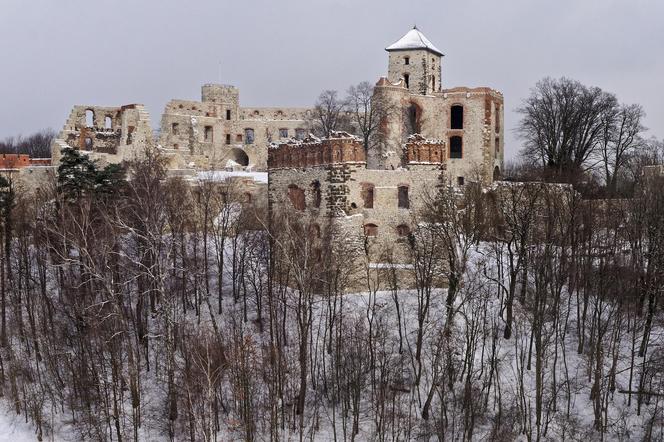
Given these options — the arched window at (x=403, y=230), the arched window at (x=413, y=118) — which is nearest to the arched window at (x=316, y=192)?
the arched window at (x=403, y=230)

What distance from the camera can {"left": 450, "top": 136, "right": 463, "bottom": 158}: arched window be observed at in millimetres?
47625

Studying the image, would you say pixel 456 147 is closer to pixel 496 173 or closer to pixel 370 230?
pixel 496 173

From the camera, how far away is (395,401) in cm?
2714

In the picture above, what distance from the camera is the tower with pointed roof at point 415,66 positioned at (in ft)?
163

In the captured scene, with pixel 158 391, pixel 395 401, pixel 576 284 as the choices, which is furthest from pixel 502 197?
pixel 158 391

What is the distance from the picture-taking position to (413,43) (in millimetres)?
50625

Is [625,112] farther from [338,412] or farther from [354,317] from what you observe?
[338,412]

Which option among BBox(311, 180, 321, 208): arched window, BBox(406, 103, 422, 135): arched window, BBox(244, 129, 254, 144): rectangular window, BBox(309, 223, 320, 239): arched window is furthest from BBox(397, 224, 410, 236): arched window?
BBox(244, 129, 254, 144): rectangular window

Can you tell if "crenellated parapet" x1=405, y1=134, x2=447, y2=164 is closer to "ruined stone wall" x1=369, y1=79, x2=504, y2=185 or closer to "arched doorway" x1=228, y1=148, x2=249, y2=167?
"ruined stone wall" x1=369, y1=79, x2=504, y2=185

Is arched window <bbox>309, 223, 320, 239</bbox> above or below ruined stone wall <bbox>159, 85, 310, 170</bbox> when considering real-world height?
below

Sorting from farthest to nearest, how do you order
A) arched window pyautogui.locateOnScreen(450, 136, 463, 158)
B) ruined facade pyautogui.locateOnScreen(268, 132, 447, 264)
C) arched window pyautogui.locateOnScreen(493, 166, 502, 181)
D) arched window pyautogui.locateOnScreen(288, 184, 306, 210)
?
1. arched window pyautogui.locateOnScreen(493, 166, 502, 181)
2. arched window pyautogui.locateOnScreen(450, 136, 463, 158)
3. arched window pyautogui.locateOnScreen(288, 184, 306, 210)
4. ruined facade pyautogui.locateOnScreen(268, 132, 447, 264)

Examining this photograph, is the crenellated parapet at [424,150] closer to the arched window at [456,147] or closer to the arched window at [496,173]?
the arched window at [456,147]

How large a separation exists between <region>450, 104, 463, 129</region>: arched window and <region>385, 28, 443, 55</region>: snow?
16.4 ft

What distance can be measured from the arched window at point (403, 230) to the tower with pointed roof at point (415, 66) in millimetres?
19007
